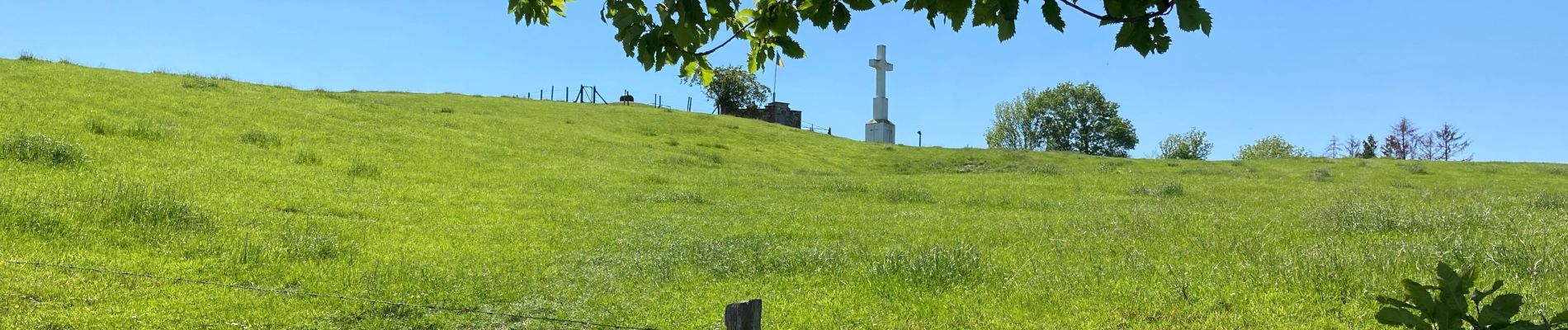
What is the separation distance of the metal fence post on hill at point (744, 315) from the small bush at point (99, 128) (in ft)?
69.5

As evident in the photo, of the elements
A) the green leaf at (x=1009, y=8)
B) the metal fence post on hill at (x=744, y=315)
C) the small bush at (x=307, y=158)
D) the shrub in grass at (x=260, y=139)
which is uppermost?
the green leaf at (x=1009, y=8)

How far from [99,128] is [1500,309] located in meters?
24.2

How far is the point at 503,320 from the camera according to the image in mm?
8273

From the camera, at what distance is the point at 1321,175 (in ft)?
110

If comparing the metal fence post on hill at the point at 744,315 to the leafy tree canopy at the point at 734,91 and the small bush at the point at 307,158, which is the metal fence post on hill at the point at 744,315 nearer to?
the small bush at the point at 307,158

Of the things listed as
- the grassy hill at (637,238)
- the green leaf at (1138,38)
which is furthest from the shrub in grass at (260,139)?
the green leaf at (1138,38)

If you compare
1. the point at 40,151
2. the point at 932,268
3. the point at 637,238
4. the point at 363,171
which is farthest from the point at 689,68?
the point at 363,171

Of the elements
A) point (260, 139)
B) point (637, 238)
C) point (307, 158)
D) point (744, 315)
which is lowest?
point (637, 238)

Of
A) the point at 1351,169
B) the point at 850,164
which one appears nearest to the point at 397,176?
the point at 850,164

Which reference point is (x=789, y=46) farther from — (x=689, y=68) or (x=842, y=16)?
(x=689, y=68)

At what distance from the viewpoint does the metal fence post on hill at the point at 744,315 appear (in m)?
3.96

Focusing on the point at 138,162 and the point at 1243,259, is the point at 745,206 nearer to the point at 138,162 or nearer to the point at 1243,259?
the point at 1243,259

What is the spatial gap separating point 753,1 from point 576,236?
873cm

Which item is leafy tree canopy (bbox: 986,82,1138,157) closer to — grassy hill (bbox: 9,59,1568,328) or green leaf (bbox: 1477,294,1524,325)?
grassy hill (bbox: 9,59,1568,328)
